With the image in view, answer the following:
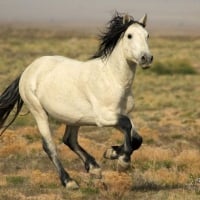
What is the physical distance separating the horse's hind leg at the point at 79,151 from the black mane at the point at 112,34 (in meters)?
1.77

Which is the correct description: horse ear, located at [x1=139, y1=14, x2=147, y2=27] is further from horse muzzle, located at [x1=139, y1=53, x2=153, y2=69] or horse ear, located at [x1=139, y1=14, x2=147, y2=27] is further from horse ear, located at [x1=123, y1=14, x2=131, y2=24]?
horse muzzle, located at [x1=139, y1=53, x2=153, y2=69]

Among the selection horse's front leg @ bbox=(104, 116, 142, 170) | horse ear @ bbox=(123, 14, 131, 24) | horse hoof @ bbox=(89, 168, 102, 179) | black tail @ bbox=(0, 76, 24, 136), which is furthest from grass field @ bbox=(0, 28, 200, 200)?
horse ear @ bbox=(123, 14, 131, 24)

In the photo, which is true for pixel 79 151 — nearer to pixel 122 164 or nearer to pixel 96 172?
pixel 96 172

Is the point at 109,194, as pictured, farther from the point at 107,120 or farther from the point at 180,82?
the point at 180,82

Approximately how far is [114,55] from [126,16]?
0.59 meters

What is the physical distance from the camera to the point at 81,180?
37.4 ft

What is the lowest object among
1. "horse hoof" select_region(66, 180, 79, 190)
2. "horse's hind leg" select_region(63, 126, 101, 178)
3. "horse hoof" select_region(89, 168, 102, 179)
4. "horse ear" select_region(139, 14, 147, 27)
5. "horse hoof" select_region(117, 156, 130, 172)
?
"horse hoof" select_region(66, 180, 79, 190)

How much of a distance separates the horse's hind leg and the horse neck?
171 cm

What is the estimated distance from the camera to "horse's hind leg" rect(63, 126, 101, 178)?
10758 mm

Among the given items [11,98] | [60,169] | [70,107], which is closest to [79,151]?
[60,169]

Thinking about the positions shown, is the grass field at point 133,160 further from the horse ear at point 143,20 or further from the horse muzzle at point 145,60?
the horse ear at point 143,20

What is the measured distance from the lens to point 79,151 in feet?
36.8

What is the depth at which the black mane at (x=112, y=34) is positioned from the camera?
981cm

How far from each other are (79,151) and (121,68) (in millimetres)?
2052
